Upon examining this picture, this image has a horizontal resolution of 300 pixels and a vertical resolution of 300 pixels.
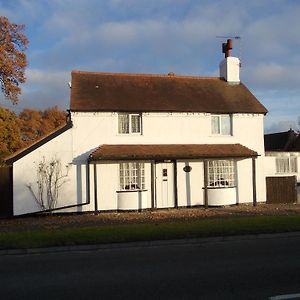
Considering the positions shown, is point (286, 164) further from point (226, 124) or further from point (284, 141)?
point (284, 141)

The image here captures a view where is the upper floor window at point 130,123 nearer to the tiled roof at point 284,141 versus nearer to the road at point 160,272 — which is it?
the road at point 160,272

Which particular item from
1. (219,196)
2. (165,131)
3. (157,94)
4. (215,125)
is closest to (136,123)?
(165,131)

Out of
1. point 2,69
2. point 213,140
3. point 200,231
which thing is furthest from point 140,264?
point 2,69

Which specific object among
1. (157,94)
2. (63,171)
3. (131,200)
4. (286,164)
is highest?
(157,94)

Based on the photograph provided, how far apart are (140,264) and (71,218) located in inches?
421

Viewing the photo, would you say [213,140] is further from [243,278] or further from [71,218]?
[243,278]

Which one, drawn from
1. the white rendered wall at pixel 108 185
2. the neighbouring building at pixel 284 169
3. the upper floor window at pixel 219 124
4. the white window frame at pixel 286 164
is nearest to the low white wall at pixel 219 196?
the upper floor window at pixel 219 124

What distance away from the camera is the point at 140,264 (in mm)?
9938

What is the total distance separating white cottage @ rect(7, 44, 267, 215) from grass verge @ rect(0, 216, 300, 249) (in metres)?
6.76

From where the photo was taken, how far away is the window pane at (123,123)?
22891 millimetres

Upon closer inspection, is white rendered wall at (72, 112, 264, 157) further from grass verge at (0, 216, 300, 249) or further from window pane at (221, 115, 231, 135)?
grass verge at (0, 216, 300, 249)

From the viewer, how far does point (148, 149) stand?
2216cm

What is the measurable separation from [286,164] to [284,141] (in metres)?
18.4

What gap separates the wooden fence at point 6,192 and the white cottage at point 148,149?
270 mm
